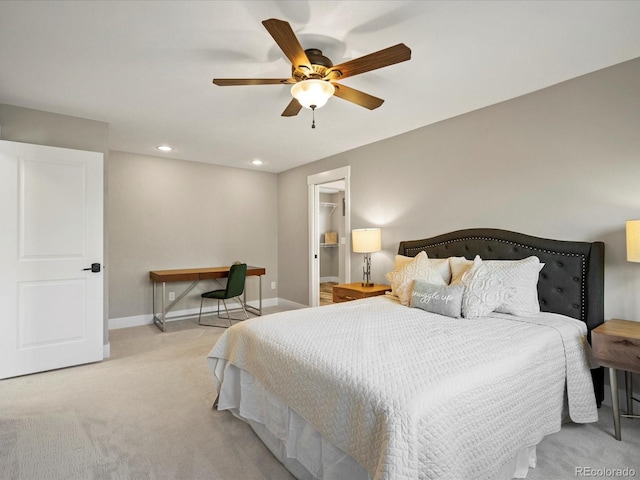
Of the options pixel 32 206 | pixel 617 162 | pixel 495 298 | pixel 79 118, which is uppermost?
pixel 79 118

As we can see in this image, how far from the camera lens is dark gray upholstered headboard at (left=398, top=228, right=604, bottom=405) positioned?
2.31 m

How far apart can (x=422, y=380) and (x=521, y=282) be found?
5.07 feet

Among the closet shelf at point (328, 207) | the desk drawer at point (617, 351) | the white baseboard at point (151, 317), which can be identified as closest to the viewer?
the desk drawer at point (617, 351)

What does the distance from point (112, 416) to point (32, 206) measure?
194cm

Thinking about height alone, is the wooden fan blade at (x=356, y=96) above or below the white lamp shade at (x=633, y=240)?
above

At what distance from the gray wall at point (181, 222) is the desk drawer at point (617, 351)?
4633 mm

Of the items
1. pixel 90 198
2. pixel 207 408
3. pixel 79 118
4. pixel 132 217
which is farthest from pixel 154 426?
pixel 132 217

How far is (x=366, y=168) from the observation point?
4203 millimetres

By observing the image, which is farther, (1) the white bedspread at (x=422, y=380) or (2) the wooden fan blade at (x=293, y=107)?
(2) the wooden fan blade at (x=293, y=107)

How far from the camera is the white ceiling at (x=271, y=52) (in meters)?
1.75

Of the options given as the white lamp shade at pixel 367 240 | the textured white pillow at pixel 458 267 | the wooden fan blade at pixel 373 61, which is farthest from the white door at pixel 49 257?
the textured white pillow at pixel 458 267

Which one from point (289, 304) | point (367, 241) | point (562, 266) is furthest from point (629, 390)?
point (289, 304)

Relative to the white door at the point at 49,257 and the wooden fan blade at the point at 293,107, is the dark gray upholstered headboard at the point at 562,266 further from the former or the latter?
the white door at the point at 49,257

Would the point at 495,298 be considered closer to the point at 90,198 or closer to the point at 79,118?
the point at 90,198
